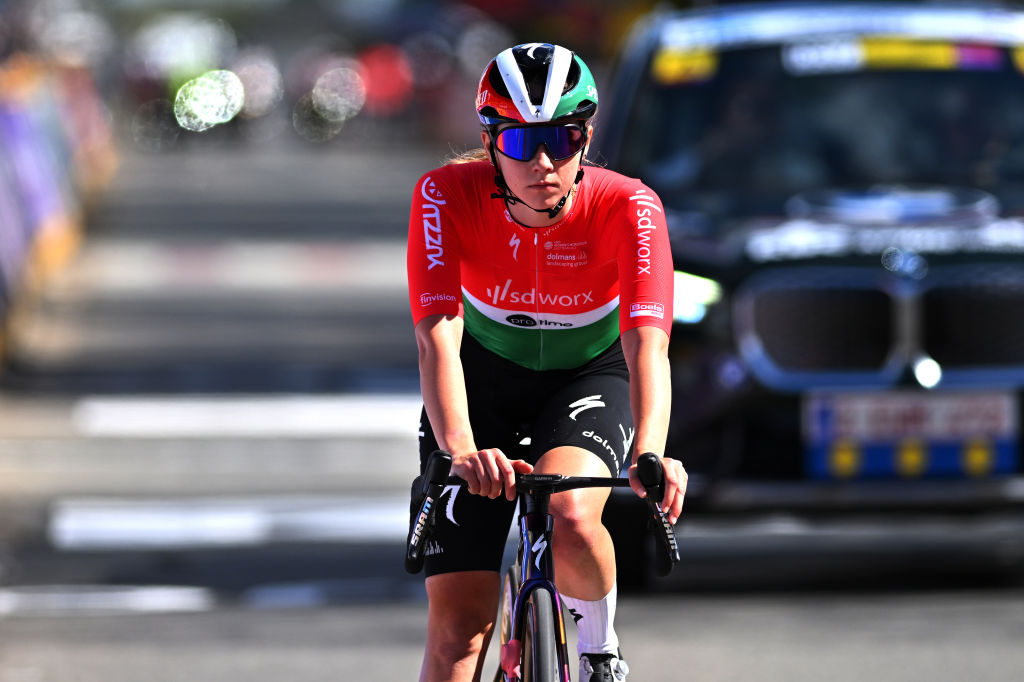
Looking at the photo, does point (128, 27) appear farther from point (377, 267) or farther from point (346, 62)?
point (377, 267)

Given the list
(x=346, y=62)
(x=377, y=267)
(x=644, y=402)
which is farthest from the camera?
(x=346, y=62)

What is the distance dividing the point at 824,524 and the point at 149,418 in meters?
5.74

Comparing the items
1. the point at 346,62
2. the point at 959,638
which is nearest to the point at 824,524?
the point at 959,638

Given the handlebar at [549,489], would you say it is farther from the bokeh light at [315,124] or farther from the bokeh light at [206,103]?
the bokeh light at [315,124]

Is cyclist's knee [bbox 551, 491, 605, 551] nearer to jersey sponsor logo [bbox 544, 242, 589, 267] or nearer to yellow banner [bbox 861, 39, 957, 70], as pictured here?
jersey sponsor logo [bbox 544, 242, 589, 267]

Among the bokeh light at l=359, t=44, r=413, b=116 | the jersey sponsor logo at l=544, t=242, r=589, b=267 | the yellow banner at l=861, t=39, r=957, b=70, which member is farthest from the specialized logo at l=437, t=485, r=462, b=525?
the bokeh light at l=359, t=44, r=413, b=116

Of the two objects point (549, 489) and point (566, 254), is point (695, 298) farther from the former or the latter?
point (549, 489)

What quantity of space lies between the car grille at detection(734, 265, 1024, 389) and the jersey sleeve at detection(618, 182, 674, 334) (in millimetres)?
3109

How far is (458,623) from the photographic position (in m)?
4.71

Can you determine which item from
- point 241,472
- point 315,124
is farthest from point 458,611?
point 315,124

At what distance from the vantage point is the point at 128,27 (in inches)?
3593

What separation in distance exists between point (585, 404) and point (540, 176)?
1.99 ft

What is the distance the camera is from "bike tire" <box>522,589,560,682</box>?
4316mm

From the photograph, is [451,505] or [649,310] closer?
[649,310]
